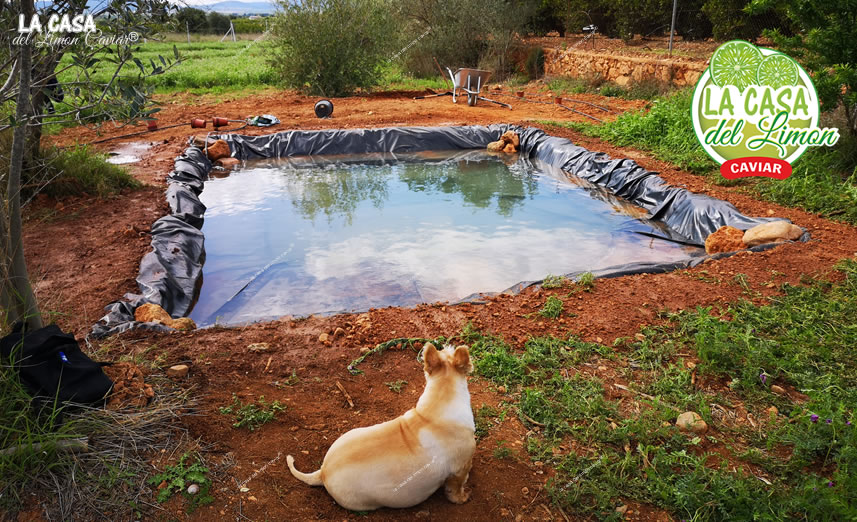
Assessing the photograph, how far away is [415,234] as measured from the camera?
669 centimetres

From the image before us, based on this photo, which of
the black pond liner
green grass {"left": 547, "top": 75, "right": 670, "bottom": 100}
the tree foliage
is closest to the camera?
the black pond liner

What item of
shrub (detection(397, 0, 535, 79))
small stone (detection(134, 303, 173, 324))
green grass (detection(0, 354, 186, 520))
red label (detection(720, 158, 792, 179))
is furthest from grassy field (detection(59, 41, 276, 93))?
green grass (detection(0, 354, 186, 520))

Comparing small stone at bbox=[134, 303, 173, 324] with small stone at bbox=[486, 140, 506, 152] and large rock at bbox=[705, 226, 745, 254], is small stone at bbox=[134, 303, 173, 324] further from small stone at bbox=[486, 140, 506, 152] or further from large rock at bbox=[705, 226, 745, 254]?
small stone at bbox=[486, 140, 506, 152]

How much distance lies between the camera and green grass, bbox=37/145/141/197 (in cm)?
674

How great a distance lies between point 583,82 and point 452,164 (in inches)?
253

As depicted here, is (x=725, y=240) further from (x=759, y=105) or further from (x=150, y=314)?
(x=150, y=314)

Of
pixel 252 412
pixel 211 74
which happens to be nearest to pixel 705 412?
pixel 252 412

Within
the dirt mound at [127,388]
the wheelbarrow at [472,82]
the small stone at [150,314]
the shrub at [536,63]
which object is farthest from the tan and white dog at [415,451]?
the shrub at [536,63]

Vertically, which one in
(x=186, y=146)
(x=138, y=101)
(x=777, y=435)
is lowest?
(x=777, y=435)

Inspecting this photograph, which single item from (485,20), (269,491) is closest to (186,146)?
(269,491)

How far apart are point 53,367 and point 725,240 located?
5.61 meters

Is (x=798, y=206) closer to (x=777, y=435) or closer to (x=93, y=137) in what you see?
(x=777, y=435)

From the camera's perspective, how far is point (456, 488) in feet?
7.55

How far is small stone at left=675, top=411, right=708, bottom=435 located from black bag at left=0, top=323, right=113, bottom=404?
2784mm
